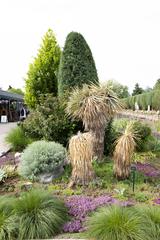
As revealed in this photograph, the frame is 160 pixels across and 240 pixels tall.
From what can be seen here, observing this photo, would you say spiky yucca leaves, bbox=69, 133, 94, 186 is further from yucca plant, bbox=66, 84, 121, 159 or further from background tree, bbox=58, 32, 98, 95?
background tree, bbox=58, 32, 98, 95

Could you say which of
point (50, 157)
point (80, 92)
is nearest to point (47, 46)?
point (80, 92)

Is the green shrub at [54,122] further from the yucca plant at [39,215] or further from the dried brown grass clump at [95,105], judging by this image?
the yucca plant at [39,215]

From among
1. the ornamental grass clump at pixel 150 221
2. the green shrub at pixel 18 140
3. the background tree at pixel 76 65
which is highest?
the background tree at pixel 76 65

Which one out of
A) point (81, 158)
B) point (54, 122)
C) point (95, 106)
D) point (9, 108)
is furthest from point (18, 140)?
point (9, 108)

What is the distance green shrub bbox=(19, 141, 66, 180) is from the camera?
19.0ft

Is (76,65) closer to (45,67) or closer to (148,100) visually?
(45,67)

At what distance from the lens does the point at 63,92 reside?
336 inches

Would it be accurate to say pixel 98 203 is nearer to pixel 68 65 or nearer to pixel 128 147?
pixel 128 147

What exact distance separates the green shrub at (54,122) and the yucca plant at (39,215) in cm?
370

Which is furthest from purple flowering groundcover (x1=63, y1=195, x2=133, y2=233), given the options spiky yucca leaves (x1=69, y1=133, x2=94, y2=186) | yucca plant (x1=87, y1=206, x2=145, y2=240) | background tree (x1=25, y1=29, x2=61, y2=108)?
background tree (x1=25, y1=29, x2=61, y2=108)

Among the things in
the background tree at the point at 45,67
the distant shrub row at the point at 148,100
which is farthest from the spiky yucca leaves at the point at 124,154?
the distant shrub row at the point at 148,100

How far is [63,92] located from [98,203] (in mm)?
4577

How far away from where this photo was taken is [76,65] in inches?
329

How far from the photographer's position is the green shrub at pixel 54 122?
7.86 m
